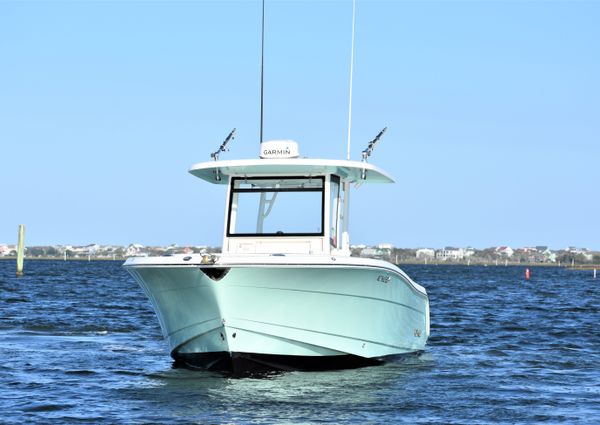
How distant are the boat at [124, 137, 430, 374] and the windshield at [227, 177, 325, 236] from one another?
2 centimetres

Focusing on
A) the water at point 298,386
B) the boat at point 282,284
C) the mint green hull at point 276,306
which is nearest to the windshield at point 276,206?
the boat at point 282,284

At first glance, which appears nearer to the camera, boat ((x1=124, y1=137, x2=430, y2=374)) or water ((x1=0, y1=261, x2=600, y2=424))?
water ((x1=0, y1=261, x2=600, y2=424))

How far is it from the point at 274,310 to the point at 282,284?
0.41 metres

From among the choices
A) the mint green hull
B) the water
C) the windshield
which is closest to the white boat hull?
the mint green hull

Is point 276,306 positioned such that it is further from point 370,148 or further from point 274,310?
point 370,148

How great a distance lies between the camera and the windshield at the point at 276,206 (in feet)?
51.1

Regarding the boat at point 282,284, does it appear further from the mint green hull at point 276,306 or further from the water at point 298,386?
the water at point 298,386

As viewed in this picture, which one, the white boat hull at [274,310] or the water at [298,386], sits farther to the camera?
the white boat hull at [274,310]

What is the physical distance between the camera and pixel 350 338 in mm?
14609

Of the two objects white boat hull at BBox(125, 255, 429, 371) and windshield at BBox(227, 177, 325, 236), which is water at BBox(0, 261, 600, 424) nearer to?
white boat hull at BBox(125, 255, 429, 371)

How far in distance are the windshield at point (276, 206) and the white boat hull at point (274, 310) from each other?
5.25 ft

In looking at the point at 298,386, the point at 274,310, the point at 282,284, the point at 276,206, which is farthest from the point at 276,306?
the point at 276,206

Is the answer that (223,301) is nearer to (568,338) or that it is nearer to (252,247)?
(252,247)

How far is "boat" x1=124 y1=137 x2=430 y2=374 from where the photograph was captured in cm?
1364
